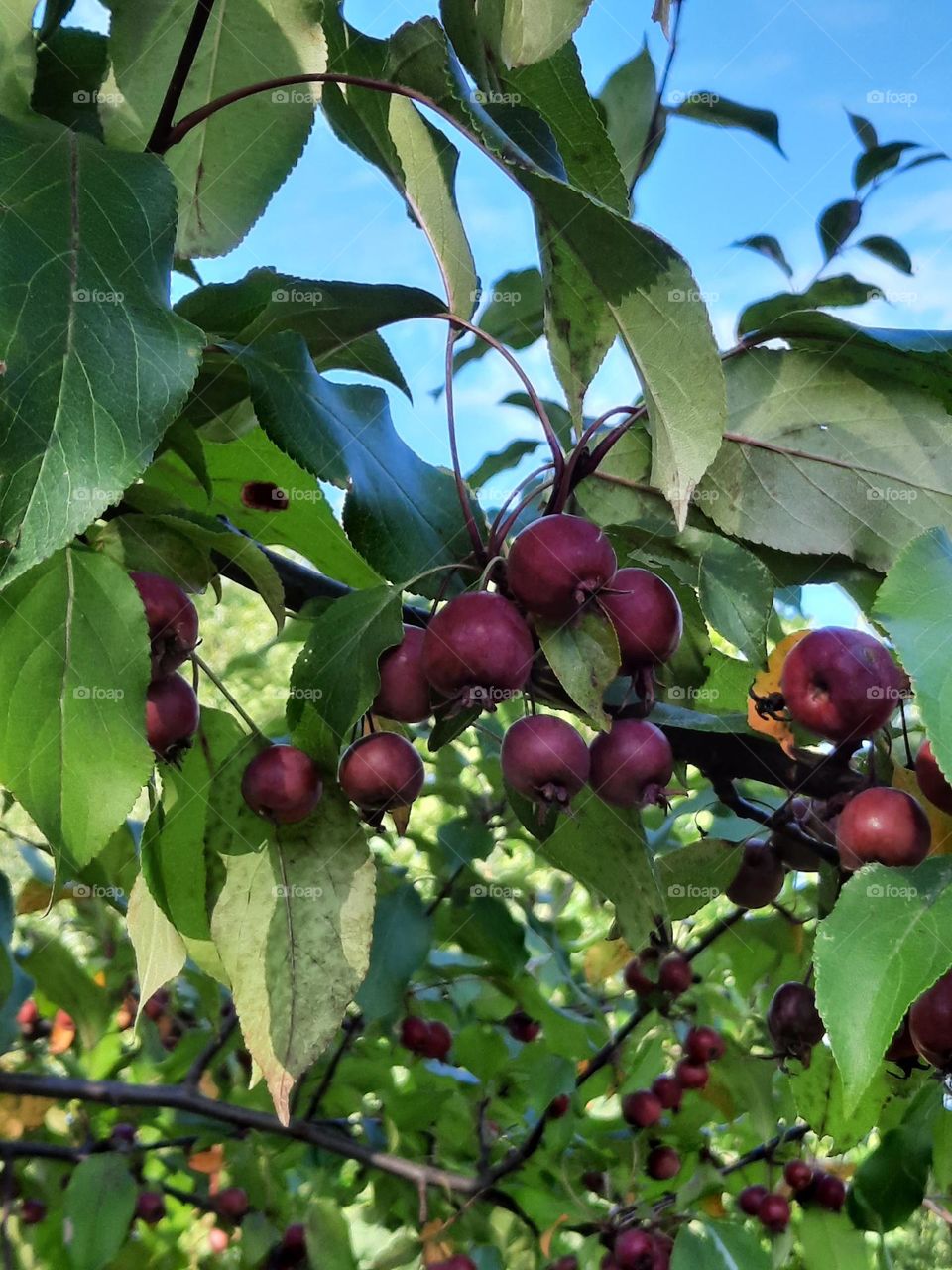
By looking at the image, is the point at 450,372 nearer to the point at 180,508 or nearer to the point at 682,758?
the point at 180,508

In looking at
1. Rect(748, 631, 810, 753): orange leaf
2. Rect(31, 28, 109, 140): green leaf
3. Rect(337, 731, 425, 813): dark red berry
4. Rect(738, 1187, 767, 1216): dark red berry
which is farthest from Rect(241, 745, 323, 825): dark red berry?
Rect(738, 1187, 767, 1216): dark red berry

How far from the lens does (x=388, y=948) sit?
7.51ft

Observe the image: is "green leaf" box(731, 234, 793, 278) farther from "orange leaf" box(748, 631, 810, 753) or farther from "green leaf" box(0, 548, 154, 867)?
"green leaf" box(0, 548, 154, 867)

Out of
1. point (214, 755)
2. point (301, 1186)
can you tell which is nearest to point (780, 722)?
point (214, 755)

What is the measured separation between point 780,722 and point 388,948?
125 centimetres

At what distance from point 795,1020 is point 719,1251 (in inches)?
25.7

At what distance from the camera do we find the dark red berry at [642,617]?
3.45ft

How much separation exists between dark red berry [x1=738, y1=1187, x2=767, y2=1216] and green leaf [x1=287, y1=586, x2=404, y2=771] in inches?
81.0

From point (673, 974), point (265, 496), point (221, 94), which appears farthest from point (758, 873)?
point (221, 94)

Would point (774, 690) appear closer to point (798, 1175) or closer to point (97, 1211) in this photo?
point (798, 1175)

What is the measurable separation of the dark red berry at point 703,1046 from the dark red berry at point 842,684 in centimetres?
184

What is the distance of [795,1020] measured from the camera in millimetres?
1562

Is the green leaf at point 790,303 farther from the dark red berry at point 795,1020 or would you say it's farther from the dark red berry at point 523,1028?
the dark red berry at point 523,1028

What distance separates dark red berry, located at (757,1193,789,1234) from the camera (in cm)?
249
